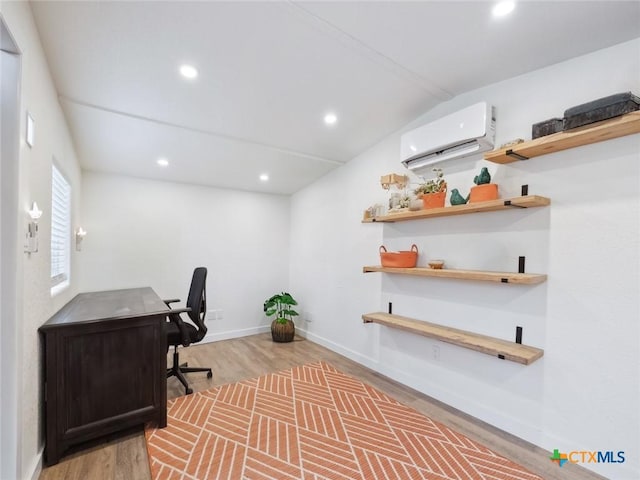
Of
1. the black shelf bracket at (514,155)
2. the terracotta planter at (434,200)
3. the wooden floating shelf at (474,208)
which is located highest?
the black shelf bracket at (514,155)

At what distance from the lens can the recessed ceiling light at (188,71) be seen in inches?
84.3

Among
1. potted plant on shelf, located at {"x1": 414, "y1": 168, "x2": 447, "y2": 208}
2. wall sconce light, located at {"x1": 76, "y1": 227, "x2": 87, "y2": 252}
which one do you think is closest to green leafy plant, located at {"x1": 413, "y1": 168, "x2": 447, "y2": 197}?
potted plant on shelf, located at {"x1": 414, "y1": 168, "x2": 447, "y2": 208}

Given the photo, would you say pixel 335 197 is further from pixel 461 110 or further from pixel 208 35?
pixel 208 35

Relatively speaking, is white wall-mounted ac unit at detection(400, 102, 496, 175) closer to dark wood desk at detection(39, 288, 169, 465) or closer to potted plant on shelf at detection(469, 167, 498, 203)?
potted plant on shelf at detection(469, 167, 498, 203)

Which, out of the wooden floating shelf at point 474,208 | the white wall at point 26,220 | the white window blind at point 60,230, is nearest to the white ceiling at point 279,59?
the white wall at point 26,220

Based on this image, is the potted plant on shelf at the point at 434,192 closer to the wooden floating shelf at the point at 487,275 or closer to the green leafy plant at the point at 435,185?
the green leafy plant at the point at 435,185

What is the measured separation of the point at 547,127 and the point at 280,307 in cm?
408

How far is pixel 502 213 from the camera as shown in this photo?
94.9 inches

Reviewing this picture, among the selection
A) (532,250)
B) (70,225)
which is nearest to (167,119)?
(70,225)

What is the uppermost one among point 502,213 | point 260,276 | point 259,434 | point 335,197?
point 335,197

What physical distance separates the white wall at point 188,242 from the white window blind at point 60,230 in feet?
2.42

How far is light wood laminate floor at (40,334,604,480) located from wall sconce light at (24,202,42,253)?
1.41 m

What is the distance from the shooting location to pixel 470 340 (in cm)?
235

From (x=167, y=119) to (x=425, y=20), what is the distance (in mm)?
2306
